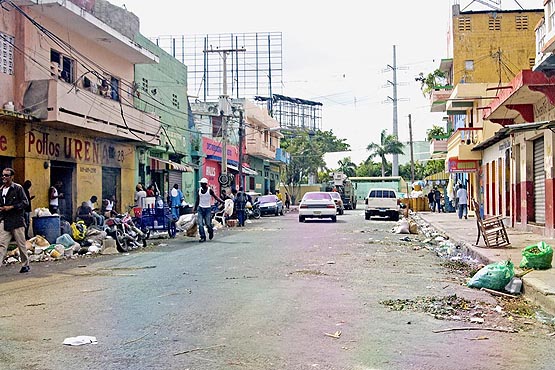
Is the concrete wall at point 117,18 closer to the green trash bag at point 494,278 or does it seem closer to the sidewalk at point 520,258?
the sidewalk at point 520,258

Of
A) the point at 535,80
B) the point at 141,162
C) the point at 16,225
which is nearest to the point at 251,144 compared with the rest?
the point at 141,162

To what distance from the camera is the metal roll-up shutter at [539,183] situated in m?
18.7

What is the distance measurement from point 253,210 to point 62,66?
15748 millimetres

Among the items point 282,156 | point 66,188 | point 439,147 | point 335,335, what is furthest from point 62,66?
point 282,156

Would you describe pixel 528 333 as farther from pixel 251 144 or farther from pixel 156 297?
pixel 251 144

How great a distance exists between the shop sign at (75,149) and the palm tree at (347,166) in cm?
5837

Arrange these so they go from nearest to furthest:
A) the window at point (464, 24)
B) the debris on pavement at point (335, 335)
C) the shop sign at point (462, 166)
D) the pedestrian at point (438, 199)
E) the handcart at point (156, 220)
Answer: the debris on pavement at point (335, 335) < the handcart at point (156, 220) < the shop sign at point (462, 166) < the window at point (464, 24) < the pedestrian at point (438, 199)

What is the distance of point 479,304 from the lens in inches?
300

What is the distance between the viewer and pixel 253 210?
1336 inches

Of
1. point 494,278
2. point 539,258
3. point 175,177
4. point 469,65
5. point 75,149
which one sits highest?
Result: point 469,65

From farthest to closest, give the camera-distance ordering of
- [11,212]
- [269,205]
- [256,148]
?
1. [256,148]
2. [269,205]
3. [11,212]

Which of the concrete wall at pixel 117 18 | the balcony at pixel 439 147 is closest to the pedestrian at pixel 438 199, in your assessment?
the balcony at pixel 439 147

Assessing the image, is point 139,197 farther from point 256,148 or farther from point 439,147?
point 256,148

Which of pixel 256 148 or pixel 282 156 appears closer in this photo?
pixel 256 148
